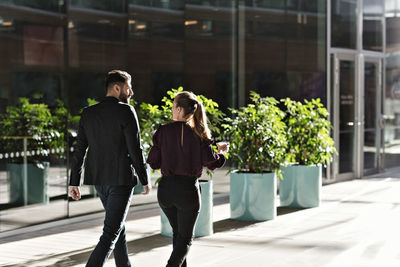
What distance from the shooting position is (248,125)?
905cm

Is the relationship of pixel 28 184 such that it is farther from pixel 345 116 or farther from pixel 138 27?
pixel 345 116

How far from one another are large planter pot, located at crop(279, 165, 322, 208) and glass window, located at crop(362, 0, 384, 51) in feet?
17.6

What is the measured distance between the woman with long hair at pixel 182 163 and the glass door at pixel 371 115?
982cm

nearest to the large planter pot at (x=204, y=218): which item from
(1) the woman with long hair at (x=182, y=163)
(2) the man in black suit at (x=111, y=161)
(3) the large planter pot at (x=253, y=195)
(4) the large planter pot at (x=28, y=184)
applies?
(3) the large planter pot at (x=253, y=195)

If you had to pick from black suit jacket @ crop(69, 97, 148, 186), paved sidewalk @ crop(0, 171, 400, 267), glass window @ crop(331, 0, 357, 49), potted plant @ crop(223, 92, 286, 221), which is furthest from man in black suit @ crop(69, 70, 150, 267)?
glass window @ crop(331, 0, 357, 49)

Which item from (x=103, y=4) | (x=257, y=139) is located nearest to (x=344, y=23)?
(x=257, y=139)

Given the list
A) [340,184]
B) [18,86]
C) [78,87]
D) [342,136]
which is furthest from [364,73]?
[18,86]

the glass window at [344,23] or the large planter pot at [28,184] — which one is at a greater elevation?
the glass window at [344,23]

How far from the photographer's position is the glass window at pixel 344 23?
14.0 meters

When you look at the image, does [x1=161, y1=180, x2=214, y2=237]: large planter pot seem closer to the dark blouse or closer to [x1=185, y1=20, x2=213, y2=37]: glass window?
the dark blouse

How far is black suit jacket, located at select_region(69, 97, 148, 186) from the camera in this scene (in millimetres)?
5332

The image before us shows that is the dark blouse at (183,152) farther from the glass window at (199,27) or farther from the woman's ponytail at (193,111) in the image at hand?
the glass window at (199,27)

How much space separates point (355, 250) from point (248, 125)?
7.73 feet

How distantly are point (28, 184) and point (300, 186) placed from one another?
146 inches
